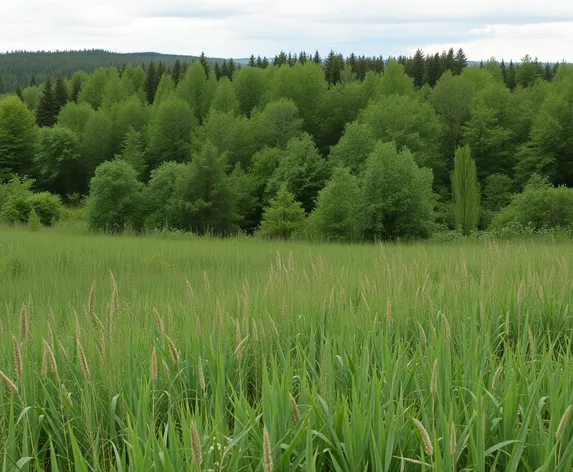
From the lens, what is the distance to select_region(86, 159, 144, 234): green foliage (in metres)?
46.8

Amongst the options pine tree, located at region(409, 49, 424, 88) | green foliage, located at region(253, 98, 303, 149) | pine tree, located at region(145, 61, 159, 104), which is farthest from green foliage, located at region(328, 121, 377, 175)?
pine tree, located at region(145, 61, 159, 104)

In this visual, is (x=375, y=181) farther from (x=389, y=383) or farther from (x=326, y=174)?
(x=389, y=383)

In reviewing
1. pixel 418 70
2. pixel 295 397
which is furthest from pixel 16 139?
pixel 295 397

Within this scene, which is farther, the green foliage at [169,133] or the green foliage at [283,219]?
the green foliage at [169,133]

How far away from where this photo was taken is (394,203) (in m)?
42.4

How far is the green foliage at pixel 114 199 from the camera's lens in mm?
46781

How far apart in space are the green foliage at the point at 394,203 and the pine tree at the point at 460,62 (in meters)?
69.0

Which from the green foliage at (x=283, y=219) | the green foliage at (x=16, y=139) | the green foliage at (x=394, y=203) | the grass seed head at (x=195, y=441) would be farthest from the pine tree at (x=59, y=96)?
the grass seed head at (x=195, y=441)

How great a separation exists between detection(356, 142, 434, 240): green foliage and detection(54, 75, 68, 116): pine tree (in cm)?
6709

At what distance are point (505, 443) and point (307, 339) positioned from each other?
200cm

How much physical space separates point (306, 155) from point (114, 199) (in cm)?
1925

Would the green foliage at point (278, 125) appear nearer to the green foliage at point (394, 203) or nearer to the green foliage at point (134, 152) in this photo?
the green foliage at point (134, 152)

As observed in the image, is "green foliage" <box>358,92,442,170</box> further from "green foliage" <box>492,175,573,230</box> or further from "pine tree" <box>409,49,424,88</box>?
"pine tree" <box>409,49,424,88</box>

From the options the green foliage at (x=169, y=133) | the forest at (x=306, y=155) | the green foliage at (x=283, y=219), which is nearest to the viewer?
the forest at (x=306, y=155)
